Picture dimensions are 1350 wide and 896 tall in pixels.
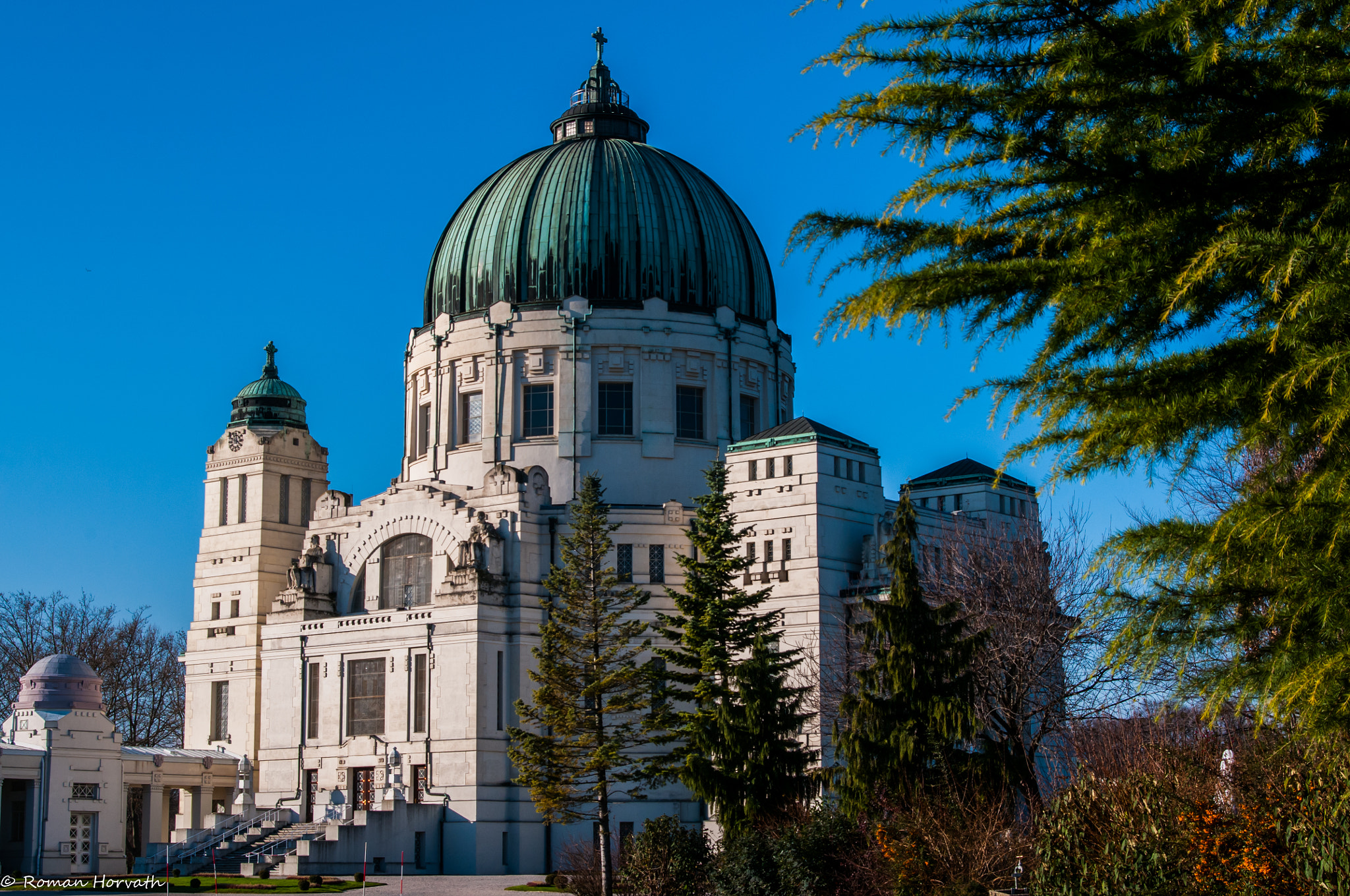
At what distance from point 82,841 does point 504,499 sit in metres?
18.4

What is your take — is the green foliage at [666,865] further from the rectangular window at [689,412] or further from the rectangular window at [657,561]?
the rectangular window at [689,412]

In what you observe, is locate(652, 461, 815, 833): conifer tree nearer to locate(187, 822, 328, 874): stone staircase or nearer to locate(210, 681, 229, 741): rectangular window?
locate(187, 822, 328, 874): stone staircase

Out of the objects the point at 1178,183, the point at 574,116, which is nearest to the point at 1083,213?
the point at 1178,183

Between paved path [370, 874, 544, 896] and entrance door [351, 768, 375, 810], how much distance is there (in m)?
5.54

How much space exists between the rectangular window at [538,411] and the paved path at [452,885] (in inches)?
702

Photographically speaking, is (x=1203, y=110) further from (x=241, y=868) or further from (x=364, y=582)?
(x=364, y=582)

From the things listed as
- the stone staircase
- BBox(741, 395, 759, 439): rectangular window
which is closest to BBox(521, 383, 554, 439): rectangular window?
BBox(741, 395, 759, 439): rectangular window

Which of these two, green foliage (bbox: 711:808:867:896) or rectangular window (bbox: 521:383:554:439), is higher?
rectangular window (bbox: 521:383:554:439)

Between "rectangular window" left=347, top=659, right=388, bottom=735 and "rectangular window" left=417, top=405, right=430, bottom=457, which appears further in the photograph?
"rectangular window" left=417, top=405, right=430, bottom=457

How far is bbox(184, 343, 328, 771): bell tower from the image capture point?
6481 cm

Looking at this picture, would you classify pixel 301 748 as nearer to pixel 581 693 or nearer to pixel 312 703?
pixel 312 703

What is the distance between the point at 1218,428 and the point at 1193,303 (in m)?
0.88

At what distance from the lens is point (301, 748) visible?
5931cm

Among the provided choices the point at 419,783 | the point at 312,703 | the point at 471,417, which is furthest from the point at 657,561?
the point at 312,703
